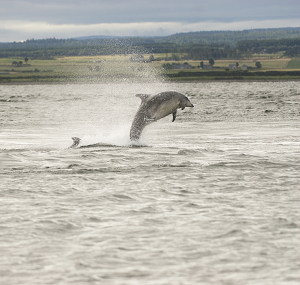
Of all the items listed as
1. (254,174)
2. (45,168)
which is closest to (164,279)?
(254,174)

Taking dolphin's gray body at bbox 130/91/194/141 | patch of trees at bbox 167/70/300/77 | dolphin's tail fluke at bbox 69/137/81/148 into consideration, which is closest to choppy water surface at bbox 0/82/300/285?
dolphin's tail fluke at bbox 69/137/81/148

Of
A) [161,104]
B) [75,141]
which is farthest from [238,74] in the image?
[161,104]

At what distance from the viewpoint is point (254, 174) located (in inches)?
581

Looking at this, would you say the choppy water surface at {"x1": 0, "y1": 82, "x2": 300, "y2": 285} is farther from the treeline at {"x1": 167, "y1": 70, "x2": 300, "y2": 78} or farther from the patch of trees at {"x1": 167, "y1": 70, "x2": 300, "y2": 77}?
the patch of trees at {"x1": 167, "y1": 70, "x2": 300, "y2": 77}

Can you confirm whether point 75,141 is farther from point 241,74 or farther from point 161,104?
point 241,74

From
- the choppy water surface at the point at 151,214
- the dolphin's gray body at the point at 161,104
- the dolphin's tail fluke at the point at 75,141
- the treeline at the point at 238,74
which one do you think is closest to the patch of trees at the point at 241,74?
the treeline at the point at 238,74

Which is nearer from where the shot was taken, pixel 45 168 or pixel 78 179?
pixel 78 179

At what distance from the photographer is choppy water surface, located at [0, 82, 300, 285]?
8.16 meters

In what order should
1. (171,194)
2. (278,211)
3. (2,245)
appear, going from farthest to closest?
1. (171,194)
2. (278,211)
3. (2,245)

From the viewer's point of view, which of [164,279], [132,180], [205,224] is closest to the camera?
[164,279]

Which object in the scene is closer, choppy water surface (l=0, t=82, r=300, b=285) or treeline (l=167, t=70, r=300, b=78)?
choppy water surface (l=0, t=82, r=300, b=285)

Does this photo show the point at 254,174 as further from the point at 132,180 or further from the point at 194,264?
the point at 194,264

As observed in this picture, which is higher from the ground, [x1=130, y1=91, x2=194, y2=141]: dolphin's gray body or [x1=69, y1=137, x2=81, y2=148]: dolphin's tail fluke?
[x1=130, y1=91, x2=194, y2=141]: dolphin's gray body

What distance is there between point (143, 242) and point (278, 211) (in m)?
3.48
